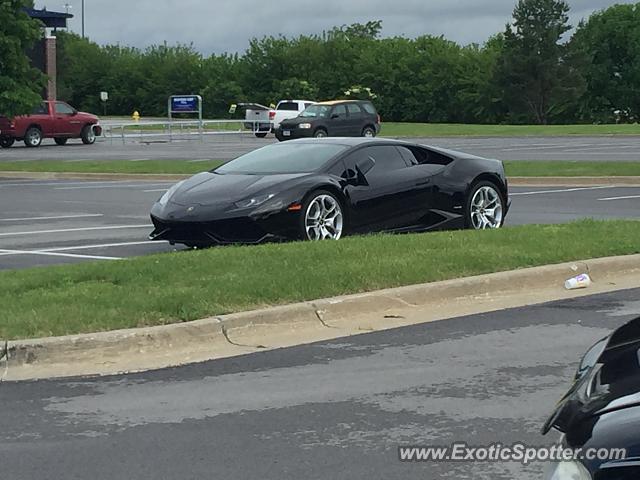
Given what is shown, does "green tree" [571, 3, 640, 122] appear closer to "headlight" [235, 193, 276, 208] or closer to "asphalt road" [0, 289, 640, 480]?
"headlight" [235, 193, 276, 208]

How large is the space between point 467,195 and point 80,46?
90.5 metres

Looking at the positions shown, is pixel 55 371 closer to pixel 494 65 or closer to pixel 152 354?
pixel 152 354

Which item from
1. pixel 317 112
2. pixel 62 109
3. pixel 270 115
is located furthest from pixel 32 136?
pixel 270 115

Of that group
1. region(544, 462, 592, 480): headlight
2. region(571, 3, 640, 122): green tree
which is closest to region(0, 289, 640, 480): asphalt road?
region(544, 462, 592, 480): headlight

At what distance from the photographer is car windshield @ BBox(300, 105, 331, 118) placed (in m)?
40.4

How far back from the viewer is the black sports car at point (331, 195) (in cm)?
1120

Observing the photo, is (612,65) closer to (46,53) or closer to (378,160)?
(46,53)

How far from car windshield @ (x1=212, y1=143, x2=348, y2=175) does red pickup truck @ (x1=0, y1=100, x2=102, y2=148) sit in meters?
29.4

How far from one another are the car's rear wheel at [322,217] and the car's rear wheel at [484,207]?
186cm

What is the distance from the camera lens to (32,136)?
1635 inches

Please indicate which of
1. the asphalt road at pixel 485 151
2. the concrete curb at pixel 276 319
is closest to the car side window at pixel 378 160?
the concrete curb at pixel 276 319

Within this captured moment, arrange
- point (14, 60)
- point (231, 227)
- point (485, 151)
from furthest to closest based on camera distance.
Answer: point (485, 151) < point (14, 60) < point (231, 227)

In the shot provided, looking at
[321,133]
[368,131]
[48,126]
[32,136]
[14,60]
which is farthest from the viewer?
[48,126]

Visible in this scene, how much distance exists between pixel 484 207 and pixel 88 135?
111 ft
